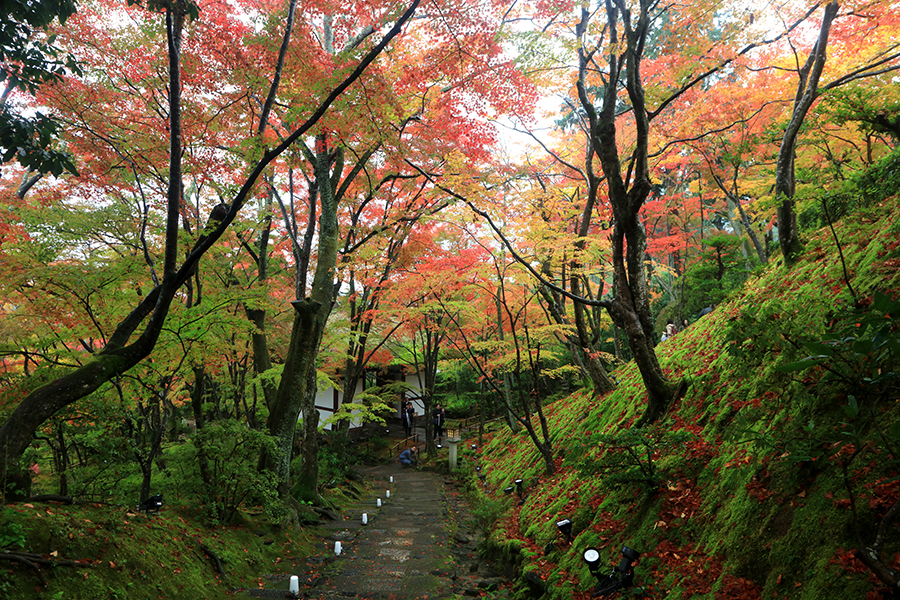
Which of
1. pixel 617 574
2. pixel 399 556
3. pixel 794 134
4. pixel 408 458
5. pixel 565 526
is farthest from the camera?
pixel 408 458

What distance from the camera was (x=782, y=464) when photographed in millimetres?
3434

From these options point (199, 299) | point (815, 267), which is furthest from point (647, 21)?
point (199, 299)

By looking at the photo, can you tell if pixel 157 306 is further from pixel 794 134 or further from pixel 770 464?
pixel 794 134

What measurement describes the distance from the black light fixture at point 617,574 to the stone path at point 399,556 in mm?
2658

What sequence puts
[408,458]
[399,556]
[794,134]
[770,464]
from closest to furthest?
[770,464] < [794,134] < [399,556] < [408,458]

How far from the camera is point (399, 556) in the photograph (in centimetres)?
783

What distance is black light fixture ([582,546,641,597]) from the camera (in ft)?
12.7

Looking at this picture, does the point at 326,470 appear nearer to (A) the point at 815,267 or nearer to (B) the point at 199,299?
(B) the point at 199,299

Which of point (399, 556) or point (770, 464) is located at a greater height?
point (770, 464)

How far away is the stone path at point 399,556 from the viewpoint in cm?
624

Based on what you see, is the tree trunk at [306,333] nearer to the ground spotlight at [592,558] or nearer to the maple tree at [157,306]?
the maple tree at [157,306]

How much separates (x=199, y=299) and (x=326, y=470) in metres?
9.11

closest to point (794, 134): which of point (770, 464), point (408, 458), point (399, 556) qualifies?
point (770, 464)

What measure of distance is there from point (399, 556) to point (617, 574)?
497 cm
